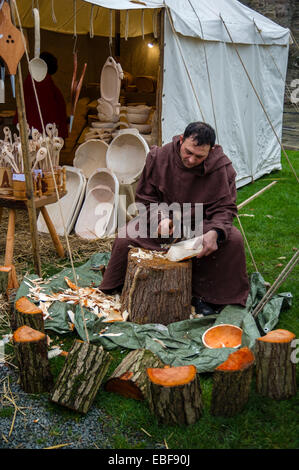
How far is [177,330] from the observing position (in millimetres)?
2824

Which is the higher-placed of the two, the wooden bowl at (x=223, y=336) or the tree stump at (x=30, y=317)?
the tree stump at (x=30, y=317)

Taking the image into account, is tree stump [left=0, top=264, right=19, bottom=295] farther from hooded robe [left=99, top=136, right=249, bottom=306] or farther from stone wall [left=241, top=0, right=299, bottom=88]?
stone wall [left=241, top=0, right=299, bottom=88]

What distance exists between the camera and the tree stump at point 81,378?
2.10m

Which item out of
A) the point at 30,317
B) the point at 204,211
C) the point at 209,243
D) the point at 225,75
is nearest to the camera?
the point at 30,317

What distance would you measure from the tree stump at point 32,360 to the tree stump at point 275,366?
98 cm

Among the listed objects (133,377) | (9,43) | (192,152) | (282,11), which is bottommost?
(133,377)

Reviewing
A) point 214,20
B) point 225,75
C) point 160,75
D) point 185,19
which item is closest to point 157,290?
point 160,75

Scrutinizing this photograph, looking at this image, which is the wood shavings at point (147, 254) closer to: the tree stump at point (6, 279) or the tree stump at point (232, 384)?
the tree stump at point (6, 279)

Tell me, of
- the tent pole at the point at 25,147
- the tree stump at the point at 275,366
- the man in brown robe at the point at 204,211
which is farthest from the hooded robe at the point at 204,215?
the tree stump at the point at 275,366

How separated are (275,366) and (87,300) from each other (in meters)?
1.34

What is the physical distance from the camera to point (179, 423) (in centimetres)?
203

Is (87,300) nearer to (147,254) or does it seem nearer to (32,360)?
(147,254)
